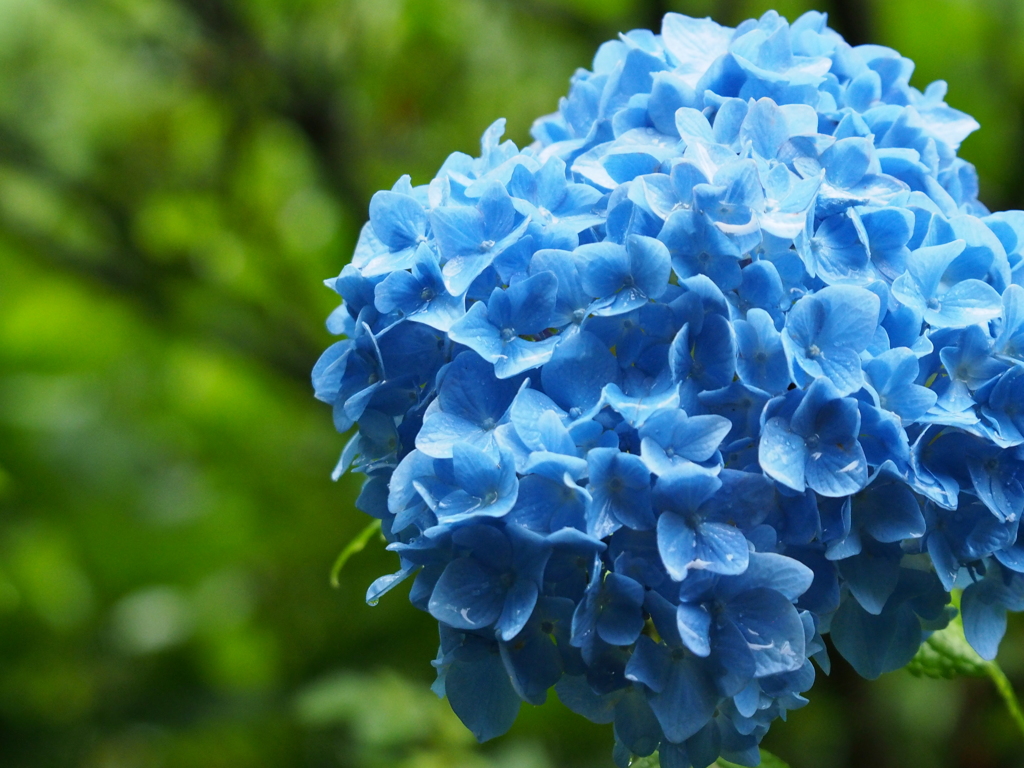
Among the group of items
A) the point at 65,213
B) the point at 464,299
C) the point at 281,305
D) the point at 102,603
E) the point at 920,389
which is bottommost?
the point at 920,389

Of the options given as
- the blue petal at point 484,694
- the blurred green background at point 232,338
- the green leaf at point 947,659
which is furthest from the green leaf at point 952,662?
the blurred green background at point 232,338

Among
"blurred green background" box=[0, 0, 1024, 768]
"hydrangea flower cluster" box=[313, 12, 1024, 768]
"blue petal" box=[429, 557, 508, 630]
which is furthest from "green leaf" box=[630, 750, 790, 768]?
"blurred green background" box=[0, 0, 1024, 768]

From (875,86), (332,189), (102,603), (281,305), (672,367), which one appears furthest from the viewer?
(102,603)

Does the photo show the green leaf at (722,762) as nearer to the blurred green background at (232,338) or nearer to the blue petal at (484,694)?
the blue petal at (484,694)

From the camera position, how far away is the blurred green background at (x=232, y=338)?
74.2 inches

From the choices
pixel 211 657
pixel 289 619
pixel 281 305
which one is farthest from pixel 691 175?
pixel 211 657

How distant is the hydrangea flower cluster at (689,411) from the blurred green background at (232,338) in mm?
1152

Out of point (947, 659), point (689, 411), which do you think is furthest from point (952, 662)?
point (689, 411)

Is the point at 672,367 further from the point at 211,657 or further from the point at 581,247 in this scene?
the point at 211,657

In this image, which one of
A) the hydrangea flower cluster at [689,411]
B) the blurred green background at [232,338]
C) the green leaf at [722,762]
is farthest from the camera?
the blurred green background at [232,338]

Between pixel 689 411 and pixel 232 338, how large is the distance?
5.26ft

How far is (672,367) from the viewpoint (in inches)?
20.5

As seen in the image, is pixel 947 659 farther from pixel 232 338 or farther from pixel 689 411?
pixel 232 338

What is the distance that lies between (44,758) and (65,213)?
1.10 meters
